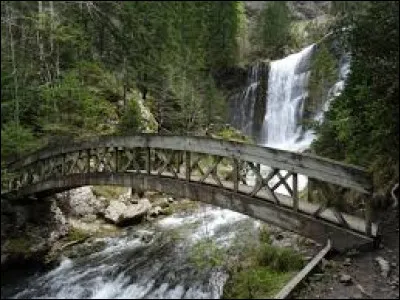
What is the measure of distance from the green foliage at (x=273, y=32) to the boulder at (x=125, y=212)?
3274 cm

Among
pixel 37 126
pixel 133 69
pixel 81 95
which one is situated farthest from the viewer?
pixel 133 69

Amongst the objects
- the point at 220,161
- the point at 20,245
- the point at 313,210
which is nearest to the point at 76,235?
the point at 20,245

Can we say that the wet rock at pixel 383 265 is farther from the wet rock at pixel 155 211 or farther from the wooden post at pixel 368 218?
the wet rock at pixel 155 211

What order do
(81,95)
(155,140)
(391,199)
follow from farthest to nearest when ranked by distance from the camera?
1. (81,95)
2. (155,140)
3. (391,199)

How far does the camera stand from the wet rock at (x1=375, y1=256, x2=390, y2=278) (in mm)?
9360

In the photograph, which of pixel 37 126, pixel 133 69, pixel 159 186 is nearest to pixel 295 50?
pixel 133 69

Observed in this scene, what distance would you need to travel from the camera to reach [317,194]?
1578cm

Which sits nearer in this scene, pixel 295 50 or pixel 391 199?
pixel 391 199

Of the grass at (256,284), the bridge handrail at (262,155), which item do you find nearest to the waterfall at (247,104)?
the bridge handrail at (262,155)

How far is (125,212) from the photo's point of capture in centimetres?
1959

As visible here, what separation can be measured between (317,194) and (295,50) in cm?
3680

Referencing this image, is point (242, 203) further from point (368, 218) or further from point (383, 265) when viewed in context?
point (383, 265)

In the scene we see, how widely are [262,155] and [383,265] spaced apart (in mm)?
3383

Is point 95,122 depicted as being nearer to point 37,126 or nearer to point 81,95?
point 81,95
